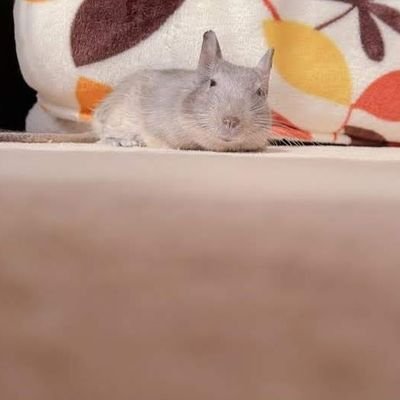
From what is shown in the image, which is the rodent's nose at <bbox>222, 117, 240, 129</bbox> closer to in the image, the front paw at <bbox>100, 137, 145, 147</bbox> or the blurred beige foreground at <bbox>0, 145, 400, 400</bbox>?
the front paw at <bbox>100, 137, 145, 147</bbox>

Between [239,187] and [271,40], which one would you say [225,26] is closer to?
[271,40]

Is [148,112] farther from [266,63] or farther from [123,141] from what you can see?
[266,63]

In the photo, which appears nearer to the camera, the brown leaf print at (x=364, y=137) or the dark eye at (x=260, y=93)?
the dark eye at (x=260, y=93)

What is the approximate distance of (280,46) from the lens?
4.09 feet

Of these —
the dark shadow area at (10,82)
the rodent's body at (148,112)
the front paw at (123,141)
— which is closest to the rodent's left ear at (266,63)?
the rodent's body at (148,112)

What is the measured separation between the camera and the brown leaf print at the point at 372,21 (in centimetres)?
124

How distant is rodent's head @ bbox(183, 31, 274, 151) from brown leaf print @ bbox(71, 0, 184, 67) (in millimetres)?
162

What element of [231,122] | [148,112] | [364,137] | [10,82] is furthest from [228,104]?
[10,82]

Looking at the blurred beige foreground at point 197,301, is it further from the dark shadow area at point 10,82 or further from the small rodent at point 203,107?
the dark shadow area at point 10,82

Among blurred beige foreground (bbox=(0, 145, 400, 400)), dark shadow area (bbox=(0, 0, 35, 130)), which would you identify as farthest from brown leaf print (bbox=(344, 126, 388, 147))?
blurred beige foreground (bbox=(0, 145, 400, 400))

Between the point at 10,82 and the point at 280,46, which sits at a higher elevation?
the point at 280,46

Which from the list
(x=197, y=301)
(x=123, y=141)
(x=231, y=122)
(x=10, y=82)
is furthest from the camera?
(x=10, y=82)

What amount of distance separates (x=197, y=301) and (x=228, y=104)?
0.65 m

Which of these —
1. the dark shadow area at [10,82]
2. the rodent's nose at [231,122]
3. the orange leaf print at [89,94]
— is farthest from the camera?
the dark shadow area at [10,82]
